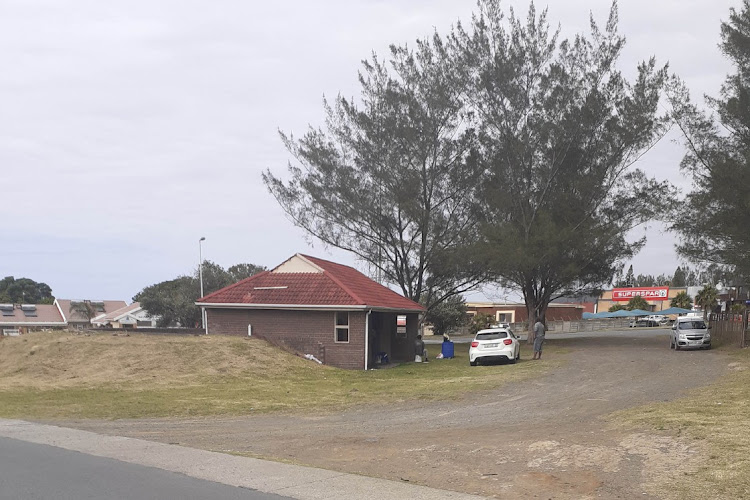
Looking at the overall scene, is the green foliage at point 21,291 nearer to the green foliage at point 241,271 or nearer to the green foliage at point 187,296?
the green foliage at point 187,296

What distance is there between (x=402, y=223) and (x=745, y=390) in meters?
30.8

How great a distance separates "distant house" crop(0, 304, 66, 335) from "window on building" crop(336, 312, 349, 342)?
56926 mm

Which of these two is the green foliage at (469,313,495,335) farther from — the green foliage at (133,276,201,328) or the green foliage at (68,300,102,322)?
the green foliage at (68,300,102,322)

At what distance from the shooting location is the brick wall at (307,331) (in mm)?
31375

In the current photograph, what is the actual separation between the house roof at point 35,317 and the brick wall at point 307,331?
54.2 m

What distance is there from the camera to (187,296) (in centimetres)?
7475

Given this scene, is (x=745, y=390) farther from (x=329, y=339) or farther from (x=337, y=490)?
(x=329, y=339)

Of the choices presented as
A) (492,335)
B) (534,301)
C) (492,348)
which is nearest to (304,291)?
(492,335)

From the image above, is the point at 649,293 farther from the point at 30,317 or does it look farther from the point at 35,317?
the point at 30,317

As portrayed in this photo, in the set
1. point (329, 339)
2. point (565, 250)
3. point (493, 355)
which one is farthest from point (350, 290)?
point (565, 250)

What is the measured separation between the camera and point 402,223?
47281 millimetres

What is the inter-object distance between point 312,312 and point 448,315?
1614 inches

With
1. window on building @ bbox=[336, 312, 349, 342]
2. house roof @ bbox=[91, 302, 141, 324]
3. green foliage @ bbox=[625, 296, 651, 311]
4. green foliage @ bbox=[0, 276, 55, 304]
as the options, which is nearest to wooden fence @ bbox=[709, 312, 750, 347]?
window on building @ bbox=[336, 312, 349, 342]

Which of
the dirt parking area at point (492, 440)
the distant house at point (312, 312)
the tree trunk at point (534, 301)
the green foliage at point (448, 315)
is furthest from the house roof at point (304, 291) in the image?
the green foliage at point (448, 315)
